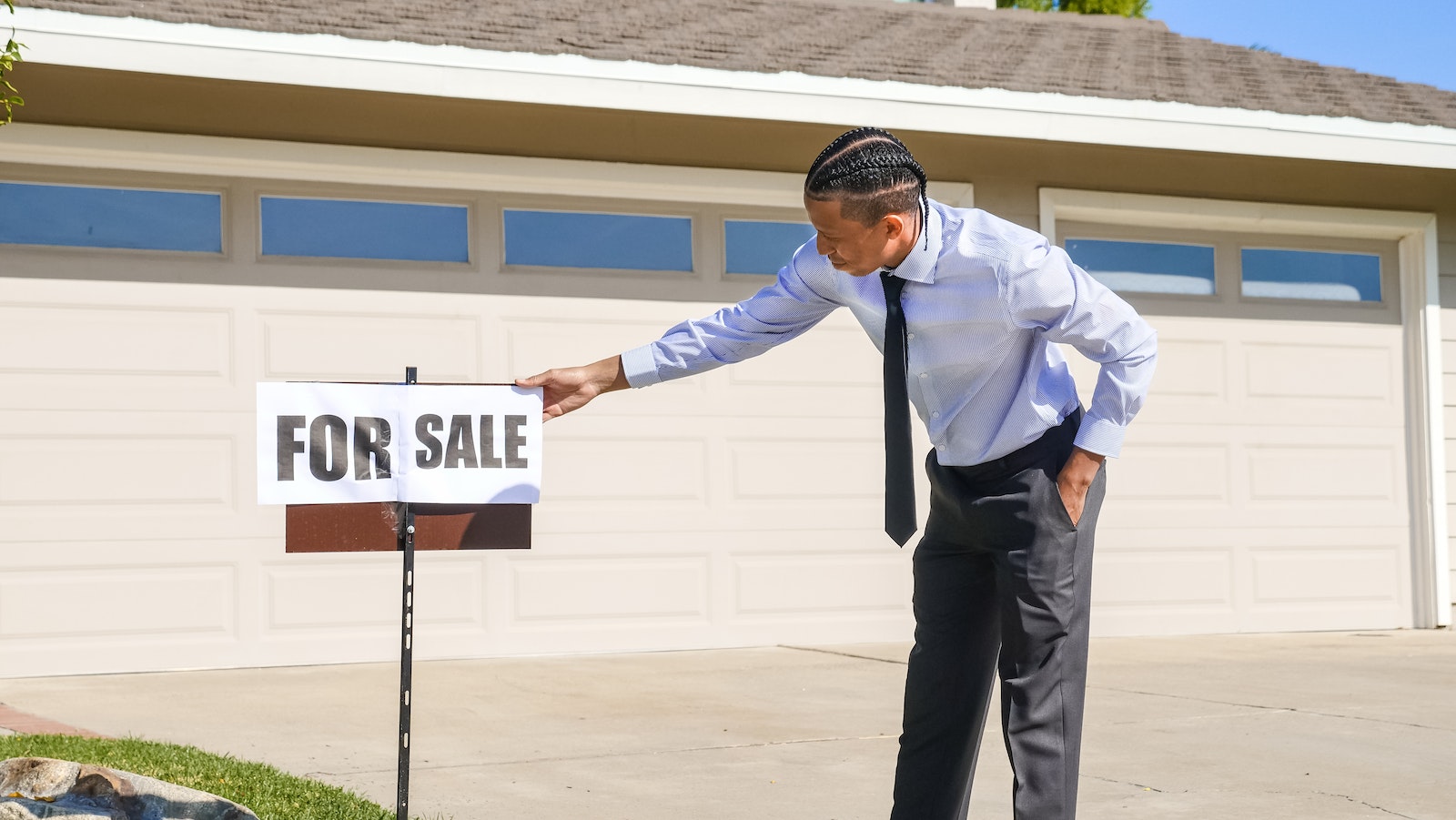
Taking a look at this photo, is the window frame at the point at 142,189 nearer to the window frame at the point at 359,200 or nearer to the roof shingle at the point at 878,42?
the window frame at the point at 359,200

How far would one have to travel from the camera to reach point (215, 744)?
5477 mm

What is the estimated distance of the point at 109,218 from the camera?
25.4 feet

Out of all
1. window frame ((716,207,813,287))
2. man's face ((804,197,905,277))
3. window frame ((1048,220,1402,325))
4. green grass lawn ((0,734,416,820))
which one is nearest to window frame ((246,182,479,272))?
window frame ((716,207,813,287))

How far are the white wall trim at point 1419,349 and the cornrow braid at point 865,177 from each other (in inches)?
280

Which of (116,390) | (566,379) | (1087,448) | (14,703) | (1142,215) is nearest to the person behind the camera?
(1087,448)

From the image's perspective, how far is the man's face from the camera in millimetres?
2947

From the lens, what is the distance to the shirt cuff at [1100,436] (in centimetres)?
305

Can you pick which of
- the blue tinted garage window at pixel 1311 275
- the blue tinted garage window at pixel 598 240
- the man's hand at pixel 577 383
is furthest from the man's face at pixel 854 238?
the blue tinted garage window at pixel 1311 275

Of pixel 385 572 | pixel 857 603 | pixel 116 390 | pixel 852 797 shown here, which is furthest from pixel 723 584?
pixel 852 797

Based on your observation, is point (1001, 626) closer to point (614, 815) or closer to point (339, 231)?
point (614, 815)

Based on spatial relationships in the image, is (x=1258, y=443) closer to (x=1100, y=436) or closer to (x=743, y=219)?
(x=743, y=219)

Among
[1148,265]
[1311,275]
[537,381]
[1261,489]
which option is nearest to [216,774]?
[537,381]

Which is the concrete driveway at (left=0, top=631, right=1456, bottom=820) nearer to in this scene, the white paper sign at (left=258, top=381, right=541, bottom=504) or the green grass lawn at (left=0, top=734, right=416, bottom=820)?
the green grass lawn at (left=0, top=734, right=416, bottom=820)

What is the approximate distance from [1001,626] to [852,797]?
5.20 ft
